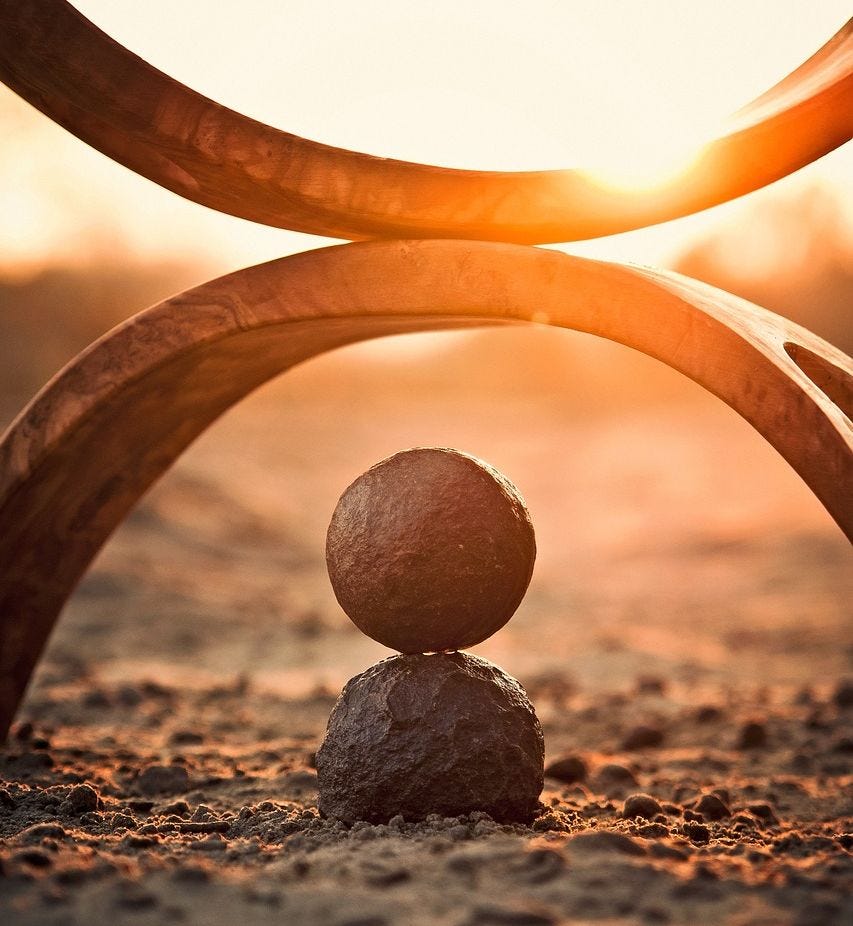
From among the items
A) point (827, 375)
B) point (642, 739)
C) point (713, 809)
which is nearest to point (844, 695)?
point (642, 739)

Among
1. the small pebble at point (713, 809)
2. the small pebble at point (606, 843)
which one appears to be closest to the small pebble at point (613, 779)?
the small pebble at point (713, 809)

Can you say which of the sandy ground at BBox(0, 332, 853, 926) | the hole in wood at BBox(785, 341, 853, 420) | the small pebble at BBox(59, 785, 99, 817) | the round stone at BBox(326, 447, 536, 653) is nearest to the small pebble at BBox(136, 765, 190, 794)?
the sandy ground at BBox(0, 332, 853, 926)

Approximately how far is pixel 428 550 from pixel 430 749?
0.81m

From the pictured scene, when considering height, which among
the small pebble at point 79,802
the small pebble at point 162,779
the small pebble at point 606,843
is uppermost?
the small pebble at point 162,779

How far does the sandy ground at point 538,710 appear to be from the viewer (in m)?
3.25

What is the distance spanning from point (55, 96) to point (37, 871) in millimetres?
3034

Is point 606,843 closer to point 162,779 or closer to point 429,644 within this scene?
point 429,644

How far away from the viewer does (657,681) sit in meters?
8.61

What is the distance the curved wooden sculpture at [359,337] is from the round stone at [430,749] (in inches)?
60.8

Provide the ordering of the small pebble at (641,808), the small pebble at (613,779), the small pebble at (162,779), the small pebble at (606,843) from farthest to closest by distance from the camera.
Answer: the small pebble at (613,779) → the small pebble at (162,779) → the small pebble at (641,808) → the small pebble at (606,843)

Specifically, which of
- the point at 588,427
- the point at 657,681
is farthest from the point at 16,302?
the point at 657,681

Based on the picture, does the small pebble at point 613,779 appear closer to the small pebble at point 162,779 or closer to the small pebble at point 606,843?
the small pebble at point 606,843

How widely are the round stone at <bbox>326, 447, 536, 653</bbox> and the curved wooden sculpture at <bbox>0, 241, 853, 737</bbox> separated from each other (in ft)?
2.33

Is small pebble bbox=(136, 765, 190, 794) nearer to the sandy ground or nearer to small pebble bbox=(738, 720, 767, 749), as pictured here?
the sandy ground
